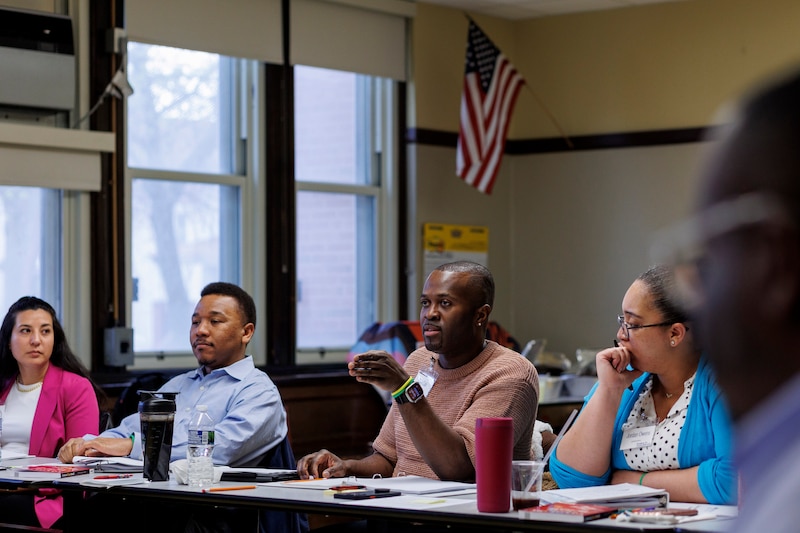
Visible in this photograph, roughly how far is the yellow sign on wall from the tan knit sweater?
3931mm

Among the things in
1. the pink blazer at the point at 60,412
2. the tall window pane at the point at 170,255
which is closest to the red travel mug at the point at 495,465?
the pink blazer at the point at 60,412

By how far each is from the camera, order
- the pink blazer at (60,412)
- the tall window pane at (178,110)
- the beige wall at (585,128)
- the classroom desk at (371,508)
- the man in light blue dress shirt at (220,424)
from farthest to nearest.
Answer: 1. the beige wall at (585,128)
2. the tall window pane at (178,110)
3. the pink blazer at (60,412)
4. the man in light blue dress shirt at (220,424)
5. the classroom desk at (371,508)

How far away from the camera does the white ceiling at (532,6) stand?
738cm

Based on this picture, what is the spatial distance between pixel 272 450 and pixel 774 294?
3.12 metres

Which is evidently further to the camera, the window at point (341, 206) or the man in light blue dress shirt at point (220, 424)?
the window at point (341, 206)

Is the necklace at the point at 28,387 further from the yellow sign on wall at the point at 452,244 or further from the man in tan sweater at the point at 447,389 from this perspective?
the yellow sign on wall at the point at 452,244

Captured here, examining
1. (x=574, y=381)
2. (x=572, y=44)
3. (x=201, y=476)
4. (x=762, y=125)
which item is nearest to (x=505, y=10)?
(x=572, y=44)

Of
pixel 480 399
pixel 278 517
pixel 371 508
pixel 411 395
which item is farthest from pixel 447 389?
pixel 371 508

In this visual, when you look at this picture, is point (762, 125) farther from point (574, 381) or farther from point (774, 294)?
point (574, 381)

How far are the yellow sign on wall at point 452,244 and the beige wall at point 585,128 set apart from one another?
0.23 feet

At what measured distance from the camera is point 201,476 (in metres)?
2.98

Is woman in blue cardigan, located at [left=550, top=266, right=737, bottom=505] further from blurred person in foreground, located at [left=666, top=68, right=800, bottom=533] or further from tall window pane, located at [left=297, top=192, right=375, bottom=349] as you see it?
tall window pane, located at [left=297, top=192, right=375, bottom=349]

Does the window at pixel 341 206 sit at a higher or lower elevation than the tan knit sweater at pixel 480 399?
higher

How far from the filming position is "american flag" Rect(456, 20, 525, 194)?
725 centimetres
